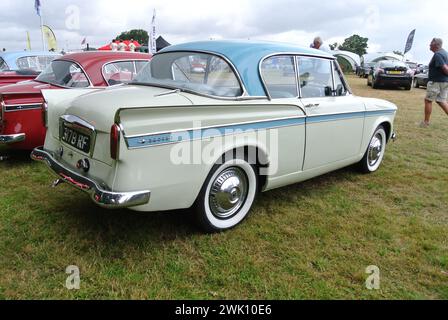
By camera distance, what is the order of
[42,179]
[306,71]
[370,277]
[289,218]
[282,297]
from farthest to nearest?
[42,179] < [306,71] < [289,218] < [370,277] < [282,297]

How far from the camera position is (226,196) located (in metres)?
2.98

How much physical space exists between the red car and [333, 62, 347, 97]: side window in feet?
9.84

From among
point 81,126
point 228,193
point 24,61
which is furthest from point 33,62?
point 228,193

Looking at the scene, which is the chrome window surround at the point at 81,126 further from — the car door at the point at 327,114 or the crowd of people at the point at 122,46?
the crowd of people at the point at 122,46

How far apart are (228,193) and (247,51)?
1.25 meters

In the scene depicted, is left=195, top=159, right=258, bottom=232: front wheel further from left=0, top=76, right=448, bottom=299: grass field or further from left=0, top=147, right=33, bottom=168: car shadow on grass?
left=0, top=147, right=33, bottom=168: car shadow on grass

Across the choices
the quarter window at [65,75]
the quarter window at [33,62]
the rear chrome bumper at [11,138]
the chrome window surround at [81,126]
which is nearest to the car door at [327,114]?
the chrome window surround at [81,126]

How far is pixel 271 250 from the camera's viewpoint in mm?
2814

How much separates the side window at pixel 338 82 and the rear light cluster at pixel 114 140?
2.60 m

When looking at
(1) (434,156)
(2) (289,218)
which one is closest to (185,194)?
(2) (289,218)

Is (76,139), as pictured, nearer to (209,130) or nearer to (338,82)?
(209,130)

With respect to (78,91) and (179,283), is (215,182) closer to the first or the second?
(179,283)

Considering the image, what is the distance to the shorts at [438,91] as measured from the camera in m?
7.14
